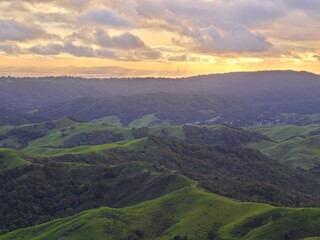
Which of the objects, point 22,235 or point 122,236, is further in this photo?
point 22,235

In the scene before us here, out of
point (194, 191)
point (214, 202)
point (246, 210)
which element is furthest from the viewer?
point (194, 191)

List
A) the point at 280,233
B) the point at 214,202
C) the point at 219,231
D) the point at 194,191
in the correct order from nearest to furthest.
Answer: the point at 280,233 < the point at 219,231 < the point at 214,202 < the point at 194,191

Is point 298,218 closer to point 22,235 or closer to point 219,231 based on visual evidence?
point 219,231

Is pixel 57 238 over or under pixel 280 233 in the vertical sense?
under

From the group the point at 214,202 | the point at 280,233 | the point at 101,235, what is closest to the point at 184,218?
the point at 214,202

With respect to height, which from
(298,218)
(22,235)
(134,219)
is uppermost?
(298,218)

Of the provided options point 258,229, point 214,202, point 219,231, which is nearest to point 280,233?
point 258,229

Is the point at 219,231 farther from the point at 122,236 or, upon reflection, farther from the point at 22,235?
the point at 22,235
